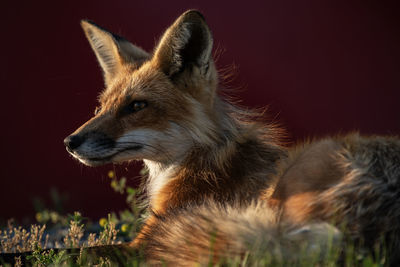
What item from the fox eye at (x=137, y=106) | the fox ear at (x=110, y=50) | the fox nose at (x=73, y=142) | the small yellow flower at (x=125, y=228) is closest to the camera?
the fox nose at (x=73, y=142)

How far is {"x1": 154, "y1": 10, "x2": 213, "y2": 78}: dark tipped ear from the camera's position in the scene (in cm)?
275

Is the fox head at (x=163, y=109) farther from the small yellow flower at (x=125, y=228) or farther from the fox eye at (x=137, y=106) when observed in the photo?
the small yellow flower at (x=125, y=228)

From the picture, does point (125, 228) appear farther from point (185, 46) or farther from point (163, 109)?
point (185, 46)

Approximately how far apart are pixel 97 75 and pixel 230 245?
10.2 feet

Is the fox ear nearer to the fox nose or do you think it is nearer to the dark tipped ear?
the dark tipped ear

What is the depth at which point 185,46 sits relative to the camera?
2.86m

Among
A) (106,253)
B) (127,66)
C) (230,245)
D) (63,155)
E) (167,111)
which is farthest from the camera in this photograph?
(63,155)

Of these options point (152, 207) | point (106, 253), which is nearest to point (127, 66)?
point (152, 207)

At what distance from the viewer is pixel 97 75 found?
4.64m

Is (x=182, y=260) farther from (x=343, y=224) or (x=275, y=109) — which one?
(x=275, y=109)

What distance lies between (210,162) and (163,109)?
434 millimetres

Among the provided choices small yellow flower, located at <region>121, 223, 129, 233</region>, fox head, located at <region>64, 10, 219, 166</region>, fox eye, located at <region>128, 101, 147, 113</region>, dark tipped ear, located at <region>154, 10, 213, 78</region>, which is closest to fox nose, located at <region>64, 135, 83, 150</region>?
fox head, located at <region>64, 10, 219, 166</region>

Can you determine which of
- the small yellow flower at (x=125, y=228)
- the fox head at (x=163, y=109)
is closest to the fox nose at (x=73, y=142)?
the fox head at (x=163, y=109)

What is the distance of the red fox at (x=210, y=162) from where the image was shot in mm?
2029
